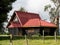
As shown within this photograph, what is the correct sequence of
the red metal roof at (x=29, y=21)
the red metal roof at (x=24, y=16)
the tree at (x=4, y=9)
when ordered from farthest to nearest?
the red metal roof at (x=24, y=16)
the red metal roof at (x=29, y=21)
the tree at (x=4, y=9)

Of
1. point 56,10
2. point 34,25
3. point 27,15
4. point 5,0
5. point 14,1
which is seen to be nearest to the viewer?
point 5,0

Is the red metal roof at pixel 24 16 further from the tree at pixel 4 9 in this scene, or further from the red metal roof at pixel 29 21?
the tree at pixel 4 9

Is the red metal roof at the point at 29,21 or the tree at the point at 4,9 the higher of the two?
the tree at the point at 4,9

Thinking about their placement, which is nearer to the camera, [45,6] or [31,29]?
[31,29]

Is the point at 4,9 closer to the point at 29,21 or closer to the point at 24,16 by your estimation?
the point at 29,21

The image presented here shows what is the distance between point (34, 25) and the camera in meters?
64.2

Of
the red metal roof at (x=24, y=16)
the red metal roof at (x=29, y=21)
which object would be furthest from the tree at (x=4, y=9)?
the red metal roof at (x=24, y=16)

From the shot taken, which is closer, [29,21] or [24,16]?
[29,21]

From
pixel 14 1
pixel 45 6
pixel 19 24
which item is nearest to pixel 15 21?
pixel 19 24

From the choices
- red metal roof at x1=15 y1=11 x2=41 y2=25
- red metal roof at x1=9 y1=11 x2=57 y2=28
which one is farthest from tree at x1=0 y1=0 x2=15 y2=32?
red metal roof at x1=15 y1=11 x2=41 y2=25

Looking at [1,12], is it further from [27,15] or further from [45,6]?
[45,6]

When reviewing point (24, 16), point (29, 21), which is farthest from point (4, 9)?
point (24, 16)

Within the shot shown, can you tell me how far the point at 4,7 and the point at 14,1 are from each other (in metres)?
3.94

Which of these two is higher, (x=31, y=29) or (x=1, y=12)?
(x=1, y=12)
